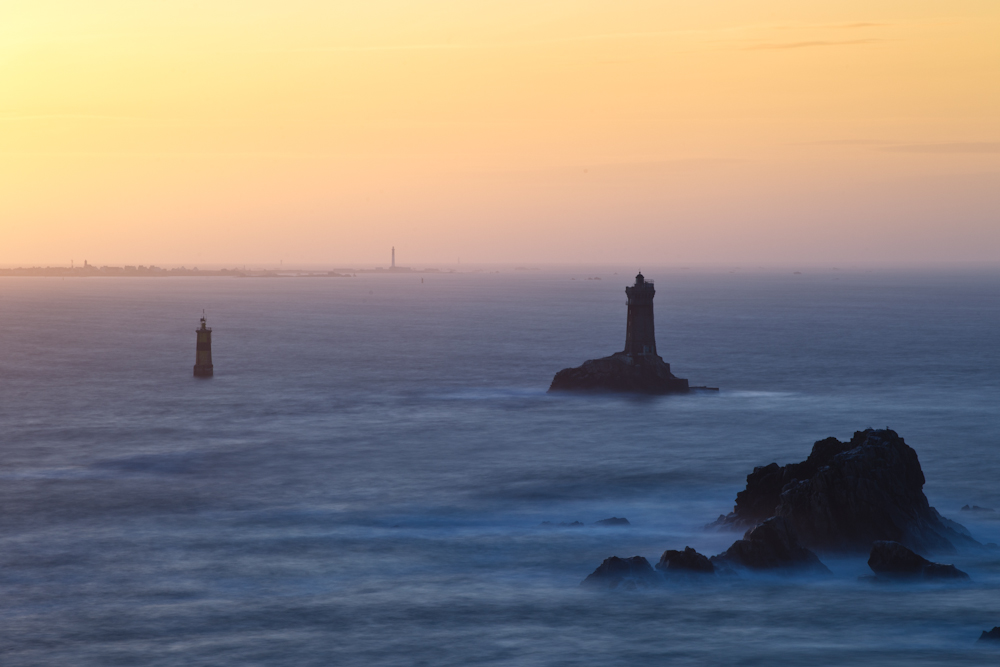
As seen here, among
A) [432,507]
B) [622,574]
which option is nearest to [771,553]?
[622,574]

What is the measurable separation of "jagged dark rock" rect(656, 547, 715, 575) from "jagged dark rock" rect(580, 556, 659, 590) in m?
0.44

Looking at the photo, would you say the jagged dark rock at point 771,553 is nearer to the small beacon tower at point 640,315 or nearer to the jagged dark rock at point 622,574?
the jagged dark rock at point 622,574

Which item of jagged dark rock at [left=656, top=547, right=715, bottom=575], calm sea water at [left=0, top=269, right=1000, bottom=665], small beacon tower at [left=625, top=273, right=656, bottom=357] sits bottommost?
calm sea water at [left=0, top=269, right=1000, bottom=665]

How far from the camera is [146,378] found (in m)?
88.9

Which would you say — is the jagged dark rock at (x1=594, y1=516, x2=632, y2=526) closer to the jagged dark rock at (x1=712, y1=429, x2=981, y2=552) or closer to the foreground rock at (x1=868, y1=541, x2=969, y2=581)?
the jagged dark rock at (x1=712, y1=429, x2=981, y2=552)

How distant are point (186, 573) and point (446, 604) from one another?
333 inches

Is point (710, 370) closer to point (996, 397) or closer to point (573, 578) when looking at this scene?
point (996, 397)

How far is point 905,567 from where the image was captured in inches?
1230

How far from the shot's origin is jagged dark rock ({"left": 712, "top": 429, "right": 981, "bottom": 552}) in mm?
32844

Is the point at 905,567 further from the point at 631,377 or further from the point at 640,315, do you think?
the point at 631,377

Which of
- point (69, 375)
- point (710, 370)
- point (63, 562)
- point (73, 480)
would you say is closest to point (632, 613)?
point (63, 562)

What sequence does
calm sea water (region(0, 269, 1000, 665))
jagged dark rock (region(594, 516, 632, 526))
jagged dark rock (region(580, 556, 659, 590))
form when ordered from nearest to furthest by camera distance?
calm sea water (region(0, 269, 1000, 665))
jagged dark rock (region(580, 556, 659, 590))
jagged dark rock (region(594, 516, 632, 526))

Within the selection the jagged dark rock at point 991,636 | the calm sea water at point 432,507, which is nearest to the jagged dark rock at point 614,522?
the calm sea water at point 432,507

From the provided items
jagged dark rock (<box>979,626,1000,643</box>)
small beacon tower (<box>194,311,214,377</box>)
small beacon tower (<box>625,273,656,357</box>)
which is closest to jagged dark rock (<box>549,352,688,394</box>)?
small beacon tower (<box>625,273,656,357</box>)
